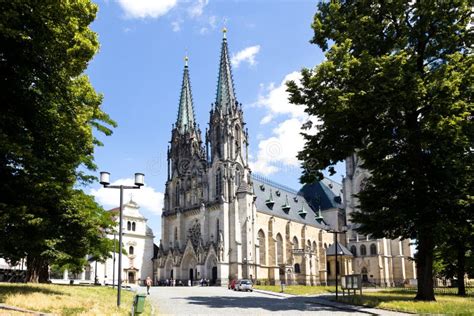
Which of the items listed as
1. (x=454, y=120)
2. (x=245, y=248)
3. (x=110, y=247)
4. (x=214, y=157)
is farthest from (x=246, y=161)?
(x=454, y=120)

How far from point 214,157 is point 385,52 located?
4131 centimetres

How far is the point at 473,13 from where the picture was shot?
2088 centimetres

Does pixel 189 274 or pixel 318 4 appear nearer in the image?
pixel 318 4

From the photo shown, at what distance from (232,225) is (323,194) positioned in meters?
30.0

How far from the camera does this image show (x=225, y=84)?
6562cm

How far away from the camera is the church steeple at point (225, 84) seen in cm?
6378

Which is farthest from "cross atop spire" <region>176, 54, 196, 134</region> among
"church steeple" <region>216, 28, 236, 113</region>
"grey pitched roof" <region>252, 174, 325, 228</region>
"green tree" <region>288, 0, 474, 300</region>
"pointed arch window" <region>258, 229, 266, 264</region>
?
"green tree" <region>288, 0, 474, 300</region>

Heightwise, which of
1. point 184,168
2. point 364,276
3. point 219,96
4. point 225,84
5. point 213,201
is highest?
point 225,84

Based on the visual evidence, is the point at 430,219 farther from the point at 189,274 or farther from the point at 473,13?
the point at 189,274

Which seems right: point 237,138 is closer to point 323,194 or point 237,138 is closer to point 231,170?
point 231,170

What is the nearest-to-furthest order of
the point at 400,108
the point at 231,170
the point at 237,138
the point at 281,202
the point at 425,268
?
the point at 400,108
the point at 425,268
the point at 231,170
the point at 237,138
the point at 281,202

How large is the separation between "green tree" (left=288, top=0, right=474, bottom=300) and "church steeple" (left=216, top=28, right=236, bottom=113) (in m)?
40.9

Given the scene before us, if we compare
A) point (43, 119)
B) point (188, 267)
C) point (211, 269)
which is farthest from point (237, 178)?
point (43, 119)

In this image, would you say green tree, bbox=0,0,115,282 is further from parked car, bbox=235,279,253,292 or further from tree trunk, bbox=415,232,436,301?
parked car, bbox=235,279,253,292
